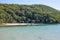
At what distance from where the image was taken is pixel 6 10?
42.5 m

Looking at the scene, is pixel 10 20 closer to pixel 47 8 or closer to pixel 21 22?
pixel 21 22

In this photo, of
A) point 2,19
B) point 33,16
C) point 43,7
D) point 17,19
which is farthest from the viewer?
point 43,7

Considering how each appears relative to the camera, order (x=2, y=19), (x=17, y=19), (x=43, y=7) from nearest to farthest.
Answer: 1. (x=2, y=19)
2. (x=17, y=19)
3. (x=43, y=7)

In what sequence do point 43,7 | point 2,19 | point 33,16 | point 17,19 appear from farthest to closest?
1. point 43,7
2. point 33,16
3. point 17,19
4. point 2,19

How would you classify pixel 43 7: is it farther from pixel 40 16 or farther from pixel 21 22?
pixel 21 22

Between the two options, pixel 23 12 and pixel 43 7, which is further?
pixel 43 7

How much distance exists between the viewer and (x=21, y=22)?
3828 cm

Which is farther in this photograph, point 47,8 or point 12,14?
point 47,8

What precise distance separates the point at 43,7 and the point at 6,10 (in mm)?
17654

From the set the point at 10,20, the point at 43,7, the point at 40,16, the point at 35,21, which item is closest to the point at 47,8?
the point at 43,7

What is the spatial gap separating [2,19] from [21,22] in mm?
3904

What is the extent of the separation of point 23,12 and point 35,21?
16.0ft

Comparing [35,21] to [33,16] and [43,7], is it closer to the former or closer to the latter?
[33,16]

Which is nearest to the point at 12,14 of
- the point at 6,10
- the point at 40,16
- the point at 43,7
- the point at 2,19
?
the point at 6,10
